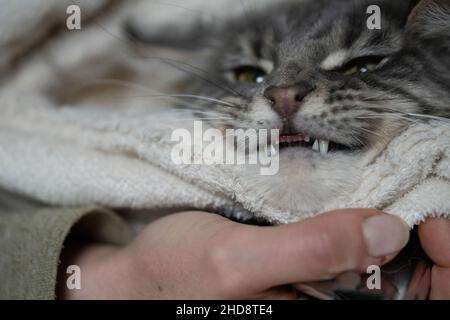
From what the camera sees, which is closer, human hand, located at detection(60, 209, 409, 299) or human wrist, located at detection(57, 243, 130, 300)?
human hand, located at detection(60, 209, 409, 299)

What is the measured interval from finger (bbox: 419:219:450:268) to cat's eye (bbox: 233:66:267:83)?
1.11 ft

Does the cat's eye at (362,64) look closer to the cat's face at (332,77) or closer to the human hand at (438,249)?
the cat's face at (332,77)

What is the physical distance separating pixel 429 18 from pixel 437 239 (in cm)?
30

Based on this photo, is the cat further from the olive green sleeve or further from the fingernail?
the olive green sleeve

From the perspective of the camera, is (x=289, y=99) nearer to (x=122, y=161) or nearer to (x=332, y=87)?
(x=332, y=87)

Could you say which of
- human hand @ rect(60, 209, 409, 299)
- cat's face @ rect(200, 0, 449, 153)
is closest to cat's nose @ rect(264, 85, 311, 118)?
cat's face @ rect(200, 0, 449, 153)

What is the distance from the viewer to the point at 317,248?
54cm

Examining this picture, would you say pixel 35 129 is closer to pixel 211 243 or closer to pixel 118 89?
pixel 118 89

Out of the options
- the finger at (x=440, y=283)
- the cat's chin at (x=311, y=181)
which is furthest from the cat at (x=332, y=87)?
the finger at (x=440, y=283)

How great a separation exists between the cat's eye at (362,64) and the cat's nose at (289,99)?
10cm

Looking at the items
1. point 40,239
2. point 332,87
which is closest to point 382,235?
point 332,87

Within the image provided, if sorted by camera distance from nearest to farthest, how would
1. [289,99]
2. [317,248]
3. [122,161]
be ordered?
[317,248] < [289,99] < [122,161]

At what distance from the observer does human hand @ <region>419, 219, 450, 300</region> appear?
60 cm
